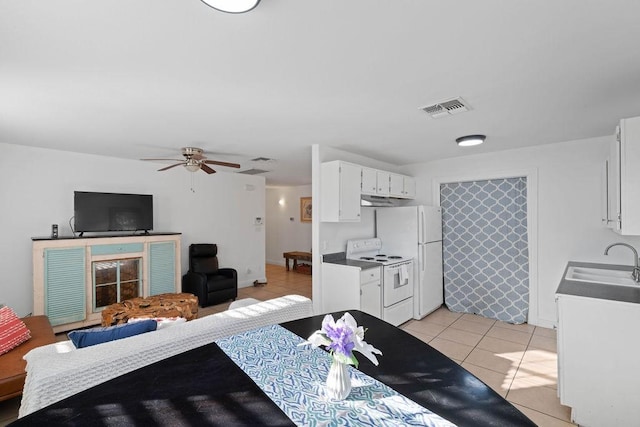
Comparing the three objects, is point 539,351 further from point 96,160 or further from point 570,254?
point 96,160

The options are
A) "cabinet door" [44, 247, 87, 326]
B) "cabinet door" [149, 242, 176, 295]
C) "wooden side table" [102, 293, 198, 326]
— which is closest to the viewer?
"wooden side table" [102, 293, 198, 326]

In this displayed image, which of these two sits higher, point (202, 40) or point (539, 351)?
point (202, 40)

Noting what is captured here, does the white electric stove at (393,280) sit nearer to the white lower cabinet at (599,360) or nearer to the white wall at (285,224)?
the white lower cabinet at (599,360)

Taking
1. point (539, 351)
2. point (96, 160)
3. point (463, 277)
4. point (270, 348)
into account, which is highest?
point (96, 160)

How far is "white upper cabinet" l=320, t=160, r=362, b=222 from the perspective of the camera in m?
3.63

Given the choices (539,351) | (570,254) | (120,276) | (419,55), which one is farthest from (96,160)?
(570,254)

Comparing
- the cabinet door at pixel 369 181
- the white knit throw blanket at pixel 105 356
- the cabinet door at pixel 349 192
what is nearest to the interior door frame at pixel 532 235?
the cabinet door at pixel 369 181

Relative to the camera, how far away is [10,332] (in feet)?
8.63

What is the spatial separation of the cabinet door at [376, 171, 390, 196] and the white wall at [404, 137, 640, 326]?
1.60 metres

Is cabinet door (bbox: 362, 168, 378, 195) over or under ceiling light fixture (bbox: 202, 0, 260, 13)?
under

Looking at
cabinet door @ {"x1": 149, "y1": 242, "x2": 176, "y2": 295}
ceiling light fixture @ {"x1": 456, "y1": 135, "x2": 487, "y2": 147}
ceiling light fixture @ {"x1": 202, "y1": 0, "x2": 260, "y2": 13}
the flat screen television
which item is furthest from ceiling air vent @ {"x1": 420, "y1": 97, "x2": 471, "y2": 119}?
the flat screen television

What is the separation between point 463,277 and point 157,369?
4.43 metres

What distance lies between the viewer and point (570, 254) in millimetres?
3766

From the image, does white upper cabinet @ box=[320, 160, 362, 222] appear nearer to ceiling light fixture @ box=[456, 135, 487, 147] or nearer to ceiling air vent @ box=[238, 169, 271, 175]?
ceiling light fixture @ box=[456, 135, 487, 147]
